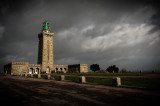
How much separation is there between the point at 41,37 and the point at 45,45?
572 centimetres

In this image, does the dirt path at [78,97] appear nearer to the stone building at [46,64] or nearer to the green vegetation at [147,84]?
the green vegetation at [147,84]

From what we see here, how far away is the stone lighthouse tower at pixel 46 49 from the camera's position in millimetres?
54969

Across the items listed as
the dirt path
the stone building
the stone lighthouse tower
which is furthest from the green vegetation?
the stone lighthouse tower

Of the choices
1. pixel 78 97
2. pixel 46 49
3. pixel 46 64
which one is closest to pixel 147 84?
pixel 78 97

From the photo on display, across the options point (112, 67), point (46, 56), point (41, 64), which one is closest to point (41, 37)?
point (46, 56)

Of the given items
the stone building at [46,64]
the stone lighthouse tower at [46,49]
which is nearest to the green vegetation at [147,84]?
the stone building at [46,64]

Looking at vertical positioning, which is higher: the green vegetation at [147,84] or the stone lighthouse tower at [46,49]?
the stone lighthouse tower at [46,49]

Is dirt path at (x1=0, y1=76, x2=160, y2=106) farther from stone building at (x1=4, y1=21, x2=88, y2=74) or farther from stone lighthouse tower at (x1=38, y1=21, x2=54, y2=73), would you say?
stone lighthouse tower at (x1=38, y1=21, x2=54, y2=73)

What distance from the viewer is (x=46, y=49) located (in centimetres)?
5719

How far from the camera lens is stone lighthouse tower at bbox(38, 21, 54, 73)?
2164 inches

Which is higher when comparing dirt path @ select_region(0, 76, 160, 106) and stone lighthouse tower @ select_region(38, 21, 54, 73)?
stone lighthouse tower @ select_region(38, 21, 54, 73)

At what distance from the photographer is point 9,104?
5180 mm

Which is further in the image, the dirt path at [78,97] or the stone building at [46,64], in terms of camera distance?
the stone building at [46,64]

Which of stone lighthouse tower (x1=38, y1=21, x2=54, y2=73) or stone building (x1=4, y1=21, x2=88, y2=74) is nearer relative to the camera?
stone building (x1=4, y1=21, x2=88, y2=74)
